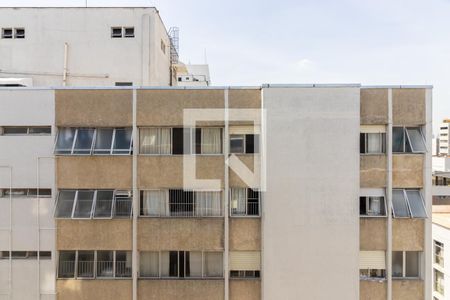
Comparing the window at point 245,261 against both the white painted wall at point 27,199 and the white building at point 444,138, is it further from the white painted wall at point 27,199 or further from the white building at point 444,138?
the white building at point 444,138

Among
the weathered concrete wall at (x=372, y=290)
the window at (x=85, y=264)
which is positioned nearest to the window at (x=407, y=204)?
the weathered concrete wall at (x=372, y=290)

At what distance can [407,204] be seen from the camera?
11078 mm

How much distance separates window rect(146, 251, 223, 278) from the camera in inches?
447

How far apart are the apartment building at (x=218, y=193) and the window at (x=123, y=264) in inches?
3.9

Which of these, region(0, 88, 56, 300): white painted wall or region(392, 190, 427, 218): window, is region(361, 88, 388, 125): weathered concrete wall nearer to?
region(392, 190, 427, 218): window

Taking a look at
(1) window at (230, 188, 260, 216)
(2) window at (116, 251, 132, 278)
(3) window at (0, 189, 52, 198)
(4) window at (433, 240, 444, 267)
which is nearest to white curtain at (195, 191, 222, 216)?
(1) window at (230, 188, 260, 216)

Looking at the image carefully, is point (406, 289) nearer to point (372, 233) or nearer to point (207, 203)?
point (372, 233)

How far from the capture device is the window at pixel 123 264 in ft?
37.2

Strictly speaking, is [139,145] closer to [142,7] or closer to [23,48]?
[142,7]

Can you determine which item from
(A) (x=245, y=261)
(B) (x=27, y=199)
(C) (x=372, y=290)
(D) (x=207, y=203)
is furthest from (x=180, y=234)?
(C) (x=372, y=290)

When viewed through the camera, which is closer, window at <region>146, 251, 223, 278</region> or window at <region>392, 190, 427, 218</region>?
window at <region>392, 190, 427, 218</region>

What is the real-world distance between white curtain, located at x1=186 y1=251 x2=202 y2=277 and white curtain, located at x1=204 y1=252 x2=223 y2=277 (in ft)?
0.70

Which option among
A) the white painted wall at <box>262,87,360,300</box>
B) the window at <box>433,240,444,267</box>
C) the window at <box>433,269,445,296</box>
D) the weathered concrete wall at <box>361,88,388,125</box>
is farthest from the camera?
the window at <box>433,269,445,296</box>

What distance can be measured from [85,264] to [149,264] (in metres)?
2.23
